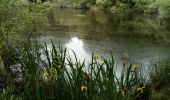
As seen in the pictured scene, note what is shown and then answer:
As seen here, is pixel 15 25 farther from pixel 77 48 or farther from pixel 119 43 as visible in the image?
pixel 119 43

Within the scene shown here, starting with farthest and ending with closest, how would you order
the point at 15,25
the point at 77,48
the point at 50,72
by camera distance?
the point at 77,48
the point at 15,25
the point at 50,72

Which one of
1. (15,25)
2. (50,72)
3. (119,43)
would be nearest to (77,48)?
(119,43)

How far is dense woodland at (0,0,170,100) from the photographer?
384 centimetres

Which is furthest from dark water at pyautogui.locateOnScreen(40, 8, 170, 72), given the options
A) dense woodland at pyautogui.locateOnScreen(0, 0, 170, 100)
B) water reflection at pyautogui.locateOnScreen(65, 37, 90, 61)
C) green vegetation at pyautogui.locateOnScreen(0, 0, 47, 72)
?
dense woodland at pyautogui.locateOnScreen(0, 0, 170, 100)

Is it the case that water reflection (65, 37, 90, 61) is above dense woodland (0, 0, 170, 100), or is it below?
below

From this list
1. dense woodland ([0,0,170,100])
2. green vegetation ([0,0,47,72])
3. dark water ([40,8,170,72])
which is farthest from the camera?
dark water ([40,8,170,72])

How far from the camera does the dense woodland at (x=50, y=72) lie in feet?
12.6

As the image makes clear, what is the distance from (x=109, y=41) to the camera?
760 inches

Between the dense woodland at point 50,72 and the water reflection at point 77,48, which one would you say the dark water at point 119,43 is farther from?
the dense woodland at point 50,72

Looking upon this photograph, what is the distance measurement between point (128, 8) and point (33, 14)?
41.1 m

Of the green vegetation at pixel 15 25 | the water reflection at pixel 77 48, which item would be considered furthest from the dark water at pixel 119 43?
the green vegetation at pixel 15 25

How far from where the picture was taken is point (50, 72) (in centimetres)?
408

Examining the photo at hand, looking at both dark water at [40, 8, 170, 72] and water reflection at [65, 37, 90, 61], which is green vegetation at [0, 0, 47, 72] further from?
water reflection at [65, 37, 90, 61]

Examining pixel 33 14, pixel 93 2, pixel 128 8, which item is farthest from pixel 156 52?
pixel 93 2
